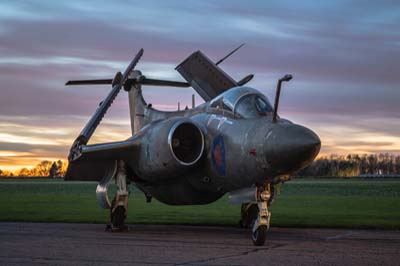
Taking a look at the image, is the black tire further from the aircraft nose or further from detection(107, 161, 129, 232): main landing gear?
the aircraft nose

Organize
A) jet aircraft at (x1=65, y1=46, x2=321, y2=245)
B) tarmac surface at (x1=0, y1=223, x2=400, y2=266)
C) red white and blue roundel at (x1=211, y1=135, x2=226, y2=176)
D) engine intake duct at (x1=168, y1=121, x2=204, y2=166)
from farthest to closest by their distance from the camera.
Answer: engine intake duct at (x1=168, y1=121, x2=204, y2=166), red white and blue roundel at (x1=211, y1=135, x2=226, y2=176), jet aircraft at (x1=65, y1=46, x2=321, y2=245), tarmac surface at (x1=0, y1=223, x2=400, y2=266)

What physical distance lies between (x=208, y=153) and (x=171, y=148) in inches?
31.8

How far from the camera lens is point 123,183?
665 inches

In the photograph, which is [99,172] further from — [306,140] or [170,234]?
[306,140]

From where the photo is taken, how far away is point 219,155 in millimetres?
14250

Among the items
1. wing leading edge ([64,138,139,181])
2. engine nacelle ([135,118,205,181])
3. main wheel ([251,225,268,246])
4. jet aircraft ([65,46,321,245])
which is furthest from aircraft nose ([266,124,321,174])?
wing leading edge ([64,138,139,181])

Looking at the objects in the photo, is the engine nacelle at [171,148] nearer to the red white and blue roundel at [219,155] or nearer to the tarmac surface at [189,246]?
the red white and blue roundel at [219,155]

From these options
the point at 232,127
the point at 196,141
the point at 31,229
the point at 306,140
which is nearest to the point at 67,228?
the point at 31,229

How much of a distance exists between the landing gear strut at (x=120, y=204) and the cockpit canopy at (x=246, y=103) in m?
3.42

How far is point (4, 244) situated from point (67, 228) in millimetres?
4381

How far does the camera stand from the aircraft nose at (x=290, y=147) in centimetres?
1188

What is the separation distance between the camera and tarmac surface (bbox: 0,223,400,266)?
33.0 ft

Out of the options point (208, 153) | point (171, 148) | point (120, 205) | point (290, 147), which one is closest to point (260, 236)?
point (290, 147)

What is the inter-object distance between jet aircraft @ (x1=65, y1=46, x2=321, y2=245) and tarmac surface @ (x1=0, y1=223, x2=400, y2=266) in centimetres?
84
